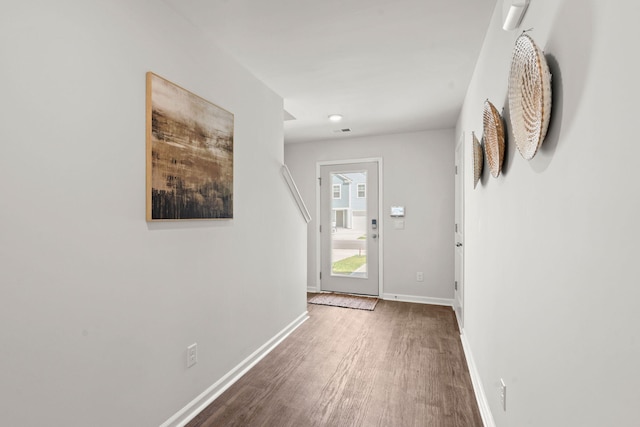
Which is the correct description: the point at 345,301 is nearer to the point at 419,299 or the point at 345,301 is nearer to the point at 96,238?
the point at 419,299

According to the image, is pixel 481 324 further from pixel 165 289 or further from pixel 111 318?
pixel 111 318

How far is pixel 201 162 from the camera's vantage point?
2014 millimetres

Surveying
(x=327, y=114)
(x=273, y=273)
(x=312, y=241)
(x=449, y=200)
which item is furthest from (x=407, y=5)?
(x=312, y=241)

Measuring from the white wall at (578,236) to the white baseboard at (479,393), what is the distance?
348 millimetres

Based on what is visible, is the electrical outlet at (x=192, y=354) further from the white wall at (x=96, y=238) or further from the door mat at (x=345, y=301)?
the door mat at (x=345, y=301)

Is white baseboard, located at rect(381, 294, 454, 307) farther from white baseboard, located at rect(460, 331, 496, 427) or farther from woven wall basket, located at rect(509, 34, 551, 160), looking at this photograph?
woven wall basket, located at rect(509, 34, 551, 160)

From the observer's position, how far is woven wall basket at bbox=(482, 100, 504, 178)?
151 centimetres

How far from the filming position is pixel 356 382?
2.37 metres

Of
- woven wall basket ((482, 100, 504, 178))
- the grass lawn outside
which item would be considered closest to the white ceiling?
woven wall basket ((482, 100, 504, 178))

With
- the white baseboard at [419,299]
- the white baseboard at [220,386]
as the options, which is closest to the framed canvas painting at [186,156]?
the white baseboard at [220,386]

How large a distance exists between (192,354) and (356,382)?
1.15 meters

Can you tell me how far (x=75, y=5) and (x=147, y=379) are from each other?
1705mm

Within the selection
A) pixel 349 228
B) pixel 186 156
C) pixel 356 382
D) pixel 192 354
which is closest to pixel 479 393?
pixel 356 382

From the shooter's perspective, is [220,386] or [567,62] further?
[220,386]
